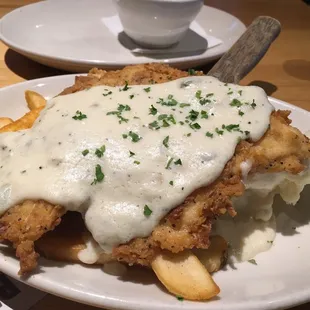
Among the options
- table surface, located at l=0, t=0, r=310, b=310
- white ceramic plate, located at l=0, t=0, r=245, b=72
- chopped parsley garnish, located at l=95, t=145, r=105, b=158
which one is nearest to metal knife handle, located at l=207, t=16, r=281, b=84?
white ceramic plate, located at l=0, t=0, r=245, b=72

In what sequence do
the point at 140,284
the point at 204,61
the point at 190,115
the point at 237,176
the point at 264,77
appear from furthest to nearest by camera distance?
the point at 264,77, the point at 204,61, the point at 190,115, the point at 237,176, the point at 140,284

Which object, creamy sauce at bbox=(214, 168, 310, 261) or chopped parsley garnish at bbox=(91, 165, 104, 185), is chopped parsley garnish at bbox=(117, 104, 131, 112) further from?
creamy sauce at bbox=(214, 168, 310, 261)

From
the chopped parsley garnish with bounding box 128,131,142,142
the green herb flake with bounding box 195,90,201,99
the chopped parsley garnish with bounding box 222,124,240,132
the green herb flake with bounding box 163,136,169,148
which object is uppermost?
the chopped parsley garnish with bounding box 128,131,142,142

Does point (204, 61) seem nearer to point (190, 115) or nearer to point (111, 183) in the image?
point (190, 115)

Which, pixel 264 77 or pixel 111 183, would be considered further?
pixel 264 77

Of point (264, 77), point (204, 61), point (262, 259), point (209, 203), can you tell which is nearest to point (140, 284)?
point (209, 203)

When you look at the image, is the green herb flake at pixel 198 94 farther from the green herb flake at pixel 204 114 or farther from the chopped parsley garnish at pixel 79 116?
the chopped parsley garnish at pixel 79 116

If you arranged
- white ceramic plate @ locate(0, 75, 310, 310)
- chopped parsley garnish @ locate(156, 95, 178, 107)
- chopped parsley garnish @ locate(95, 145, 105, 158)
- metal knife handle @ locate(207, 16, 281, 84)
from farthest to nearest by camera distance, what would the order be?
metal knife handle @ locate(207, 16, 281, 84)
chopped parsley garnish @ locate(156, 95, 178, 107)
chopped parsley garnish @ locate(95, 145, 105, 158)
white ceramic plate @ locate(0, 75, 310, 310)
